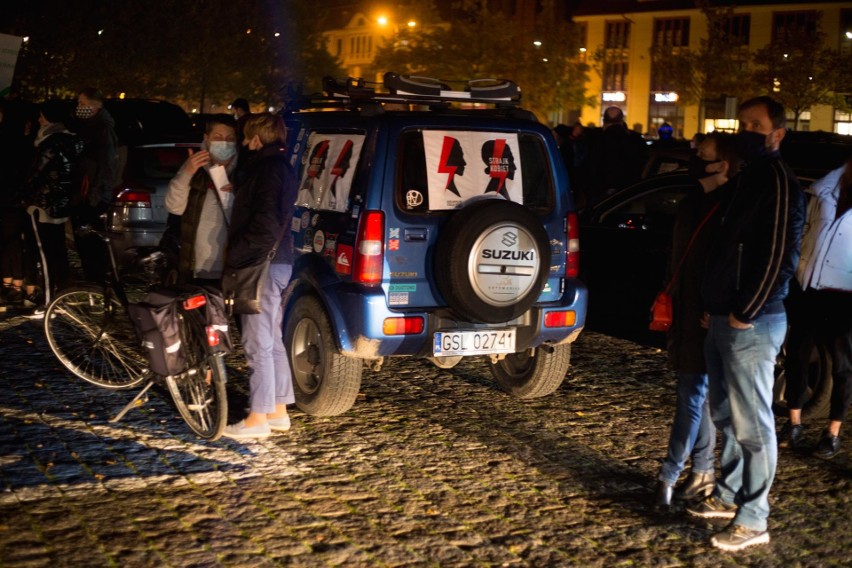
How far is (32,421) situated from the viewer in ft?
22.1

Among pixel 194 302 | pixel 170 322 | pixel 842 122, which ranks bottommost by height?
pixel 170 322

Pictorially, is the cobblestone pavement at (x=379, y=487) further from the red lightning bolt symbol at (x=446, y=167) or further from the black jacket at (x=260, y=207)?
the red lightning bolt symbol at (x=446, y=167)

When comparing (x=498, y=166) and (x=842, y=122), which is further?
(x=842, y=122)

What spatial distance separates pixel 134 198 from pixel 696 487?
314 inches

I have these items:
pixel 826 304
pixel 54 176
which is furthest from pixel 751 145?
pixel 54 176

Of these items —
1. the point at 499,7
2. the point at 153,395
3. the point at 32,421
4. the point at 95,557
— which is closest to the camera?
the point at 95,557

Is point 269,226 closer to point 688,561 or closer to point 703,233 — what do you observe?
point 703,233

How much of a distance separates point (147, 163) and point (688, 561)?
8.84 meters

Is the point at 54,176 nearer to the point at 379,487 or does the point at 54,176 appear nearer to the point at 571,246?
the point at 571,246

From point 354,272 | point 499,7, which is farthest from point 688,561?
point 499,7

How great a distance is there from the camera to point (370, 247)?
6.46 metres

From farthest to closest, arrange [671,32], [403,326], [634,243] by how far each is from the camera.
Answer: [671,32] < [634,243] < [403,326]

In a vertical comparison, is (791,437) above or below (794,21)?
below

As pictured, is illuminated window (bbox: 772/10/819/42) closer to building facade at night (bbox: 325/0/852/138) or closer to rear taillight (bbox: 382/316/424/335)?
building facade at night (bbox: 325/0/852/138)
